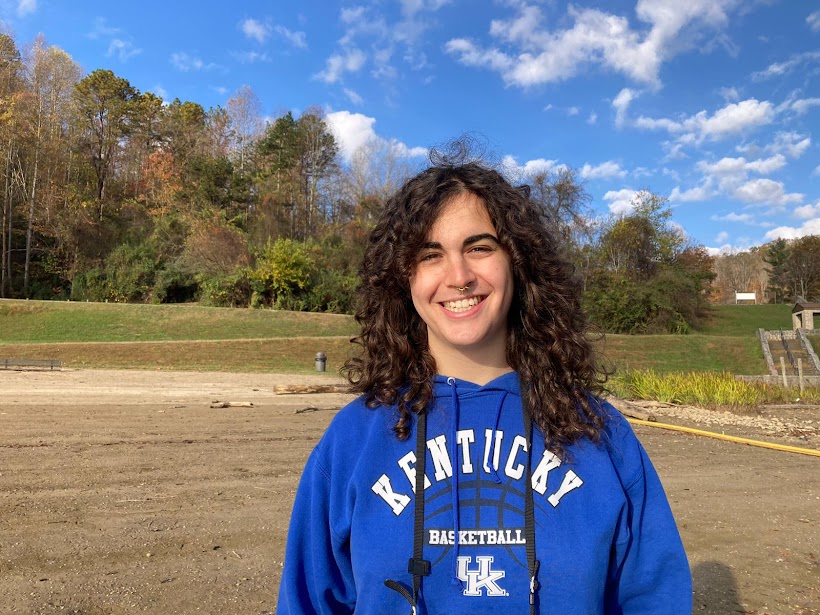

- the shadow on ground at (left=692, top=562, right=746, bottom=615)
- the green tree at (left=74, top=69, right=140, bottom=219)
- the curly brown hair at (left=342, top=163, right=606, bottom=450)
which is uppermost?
the green tree at (left=74, top=69, right=140, bottom=219)

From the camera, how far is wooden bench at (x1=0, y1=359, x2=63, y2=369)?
689 inches

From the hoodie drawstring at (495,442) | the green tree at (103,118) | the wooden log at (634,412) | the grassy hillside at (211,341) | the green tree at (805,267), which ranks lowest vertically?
the wooden log at (634,412)

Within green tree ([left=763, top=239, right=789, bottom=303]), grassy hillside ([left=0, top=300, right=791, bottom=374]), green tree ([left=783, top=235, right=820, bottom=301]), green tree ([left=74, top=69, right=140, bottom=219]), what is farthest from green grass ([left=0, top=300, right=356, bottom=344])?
green tree ([left=763, top=239, right=789, bottom=303])

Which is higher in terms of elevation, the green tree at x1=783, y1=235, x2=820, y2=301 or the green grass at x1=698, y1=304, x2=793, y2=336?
the green tree at x1=783, y1=235, x2=820, y2=301

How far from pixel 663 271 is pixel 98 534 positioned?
41.7m

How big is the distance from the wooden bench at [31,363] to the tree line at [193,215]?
1666 centimetres

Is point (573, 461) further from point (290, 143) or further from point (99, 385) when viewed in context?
point (290, 143)

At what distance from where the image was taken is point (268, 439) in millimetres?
8109

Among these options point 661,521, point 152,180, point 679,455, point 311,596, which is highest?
point 152,180

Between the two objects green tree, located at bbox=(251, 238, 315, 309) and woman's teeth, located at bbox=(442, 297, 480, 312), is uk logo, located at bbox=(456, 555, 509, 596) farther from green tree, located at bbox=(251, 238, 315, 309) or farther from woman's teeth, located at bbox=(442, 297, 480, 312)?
green tree, located at bbox=(251, 238, 315, 309)

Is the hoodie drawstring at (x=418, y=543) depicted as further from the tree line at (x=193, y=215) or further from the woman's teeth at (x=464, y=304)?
the tree line at (x=193, y=215)

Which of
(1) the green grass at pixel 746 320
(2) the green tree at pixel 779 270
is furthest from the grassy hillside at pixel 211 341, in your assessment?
(2) the green tree at pixel 779 270

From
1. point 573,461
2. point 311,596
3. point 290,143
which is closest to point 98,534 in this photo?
point 311,596

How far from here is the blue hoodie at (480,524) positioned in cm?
132
